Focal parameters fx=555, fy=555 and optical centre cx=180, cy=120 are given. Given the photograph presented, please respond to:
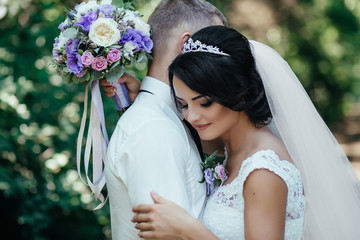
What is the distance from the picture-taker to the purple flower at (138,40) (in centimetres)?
298

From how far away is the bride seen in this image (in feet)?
9.06

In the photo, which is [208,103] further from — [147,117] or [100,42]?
[100,42]

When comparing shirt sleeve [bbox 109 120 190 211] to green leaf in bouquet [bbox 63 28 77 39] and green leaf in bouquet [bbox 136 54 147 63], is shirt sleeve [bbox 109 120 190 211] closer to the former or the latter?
green leaf in bouquet [bbox 136 54 147 63]

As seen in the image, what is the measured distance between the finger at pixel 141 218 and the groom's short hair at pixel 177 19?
0.98 meters

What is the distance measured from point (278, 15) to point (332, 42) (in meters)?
1.63

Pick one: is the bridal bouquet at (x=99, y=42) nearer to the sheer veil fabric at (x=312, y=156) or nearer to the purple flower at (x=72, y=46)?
the purple flower at (x=72, y=46)

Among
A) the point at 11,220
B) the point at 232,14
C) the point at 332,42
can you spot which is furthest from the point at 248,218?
the point at 332,42

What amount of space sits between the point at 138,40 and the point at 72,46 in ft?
1.16

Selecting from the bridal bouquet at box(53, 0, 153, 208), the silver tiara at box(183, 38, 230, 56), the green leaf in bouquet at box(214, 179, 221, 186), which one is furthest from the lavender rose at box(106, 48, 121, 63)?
the green leaf in bouquet at box(214, 179, 221, 186)

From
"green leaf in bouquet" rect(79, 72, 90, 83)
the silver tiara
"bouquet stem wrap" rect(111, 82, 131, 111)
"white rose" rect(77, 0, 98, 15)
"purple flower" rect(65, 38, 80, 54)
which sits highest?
"white rose" rect(77, 0, 98, 15)

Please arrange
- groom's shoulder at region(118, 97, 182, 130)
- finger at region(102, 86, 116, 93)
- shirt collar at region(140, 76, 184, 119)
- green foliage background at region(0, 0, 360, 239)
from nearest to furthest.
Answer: groom's shoulder at region(118, 97, 182, 130)
shirt collar at region(140, 76, 184, 119)
finger at region(102, 86, 116, 93)
green foliage background at region(0, 0, 360, 239)

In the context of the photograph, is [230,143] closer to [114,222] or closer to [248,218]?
[248,218]

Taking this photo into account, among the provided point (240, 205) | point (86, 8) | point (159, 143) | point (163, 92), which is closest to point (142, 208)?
point (159, 143)

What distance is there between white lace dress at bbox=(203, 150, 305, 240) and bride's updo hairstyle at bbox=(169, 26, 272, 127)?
0.30 meters
